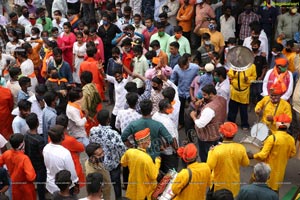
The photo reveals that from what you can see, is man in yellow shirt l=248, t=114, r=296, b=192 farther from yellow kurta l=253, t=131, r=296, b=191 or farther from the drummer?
the drummer

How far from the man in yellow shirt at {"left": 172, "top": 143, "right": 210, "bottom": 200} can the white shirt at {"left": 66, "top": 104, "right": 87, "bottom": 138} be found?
83.8 inches

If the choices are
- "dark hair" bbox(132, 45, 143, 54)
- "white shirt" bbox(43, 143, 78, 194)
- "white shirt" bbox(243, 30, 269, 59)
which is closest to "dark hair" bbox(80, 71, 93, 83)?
"dark hair" bbox(132, 45, 143, 54)

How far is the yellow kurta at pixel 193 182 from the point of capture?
278 inches

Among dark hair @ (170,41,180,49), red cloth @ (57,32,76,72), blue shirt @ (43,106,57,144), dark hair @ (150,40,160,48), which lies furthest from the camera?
red cloth @ (57,32,76,72)

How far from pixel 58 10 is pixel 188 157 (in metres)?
7.56

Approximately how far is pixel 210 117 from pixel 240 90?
2.05 m

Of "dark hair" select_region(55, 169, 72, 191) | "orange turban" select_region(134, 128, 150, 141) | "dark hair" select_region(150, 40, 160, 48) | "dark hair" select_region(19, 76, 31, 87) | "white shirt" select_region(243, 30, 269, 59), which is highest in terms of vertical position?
"dark hair" select_region(150, 40, 160, 48)

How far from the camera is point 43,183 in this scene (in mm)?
8312

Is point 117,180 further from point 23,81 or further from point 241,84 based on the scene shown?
point 241,84

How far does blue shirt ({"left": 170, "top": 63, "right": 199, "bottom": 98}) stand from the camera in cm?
1050

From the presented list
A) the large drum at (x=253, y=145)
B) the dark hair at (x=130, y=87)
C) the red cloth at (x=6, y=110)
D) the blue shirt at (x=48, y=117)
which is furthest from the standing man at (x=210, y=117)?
the red cloth at (x=6, y=110)

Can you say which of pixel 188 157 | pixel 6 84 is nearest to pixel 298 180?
pixel 188 157

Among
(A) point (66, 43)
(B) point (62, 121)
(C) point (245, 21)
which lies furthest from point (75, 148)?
(C) point (245, 21)

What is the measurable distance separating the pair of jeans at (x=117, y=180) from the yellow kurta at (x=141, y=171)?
0.54 metres
